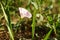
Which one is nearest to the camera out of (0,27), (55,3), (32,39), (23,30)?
(32,39)

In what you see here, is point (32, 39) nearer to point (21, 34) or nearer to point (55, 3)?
point (21, 34)

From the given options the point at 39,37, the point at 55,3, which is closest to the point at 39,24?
the point at 39,37

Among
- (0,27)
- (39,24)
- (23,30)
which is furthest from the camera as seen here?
(39,24)

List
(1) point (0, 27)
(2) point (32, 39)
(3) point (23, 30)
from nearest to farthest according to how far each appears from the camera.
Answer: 1. (2) point (32, 39)
2. (1) point (0, 27)
3. (3) point (23, 30)

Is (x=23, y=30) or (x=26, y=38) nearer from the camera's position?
(x=26, y=38)

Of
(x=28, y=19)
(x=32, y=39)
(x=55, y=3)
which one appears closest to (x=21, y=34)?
(x=32, y=39)

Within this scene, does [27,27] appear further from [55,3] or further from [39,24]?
[55,3]

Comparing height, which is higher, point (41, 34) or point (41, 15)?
point (41, 15)

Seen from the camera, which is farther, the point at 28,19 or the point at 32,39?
the point at 28,19

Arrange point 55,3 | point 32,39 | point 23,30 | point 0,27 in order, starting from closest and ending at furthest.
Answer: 1. point 32,39
2. point 0,27
3. point 23,30
4. point 55,3
